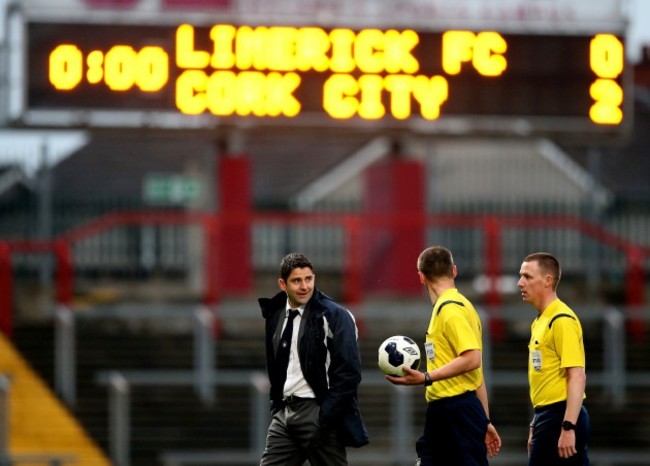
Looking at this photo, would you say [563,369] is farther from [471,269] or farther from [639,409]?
[471,269]

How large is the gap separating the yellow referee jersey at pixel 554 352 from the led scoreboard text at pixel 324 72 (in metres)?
10.4

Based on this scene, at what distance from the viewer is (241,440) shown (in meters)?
19.5

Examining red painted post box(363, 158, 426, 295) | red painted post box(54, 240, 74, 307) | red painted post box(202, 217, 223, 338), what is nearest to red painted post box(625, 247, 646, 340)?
red painted post box(363, 158, 426, 295)

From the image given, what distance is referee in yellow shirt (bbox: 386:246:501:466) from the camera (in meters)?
9.52

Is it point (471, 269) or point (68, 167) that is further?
point (68, 167)

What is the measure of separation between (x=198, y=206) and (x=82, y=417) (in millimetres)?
12443

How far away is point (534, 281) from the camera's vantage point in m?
9.70

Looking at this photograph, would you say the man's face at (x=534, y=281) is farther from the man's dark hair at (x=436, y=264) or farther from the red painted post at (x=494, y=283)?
the red painted post at (x=494, y=283)

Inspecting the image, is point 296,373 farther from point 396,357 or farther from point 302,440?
point 396,357

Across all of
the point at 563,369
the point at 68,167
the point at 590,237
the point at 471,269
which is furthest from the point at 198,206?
the point at 563,369

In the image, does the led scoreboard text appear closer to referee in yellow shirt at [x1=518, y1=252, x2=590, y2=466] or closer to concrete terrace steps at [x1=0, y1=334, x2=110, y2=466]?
concrete terrace steps at [x1=0, y1=334, x2=110, y2=466]

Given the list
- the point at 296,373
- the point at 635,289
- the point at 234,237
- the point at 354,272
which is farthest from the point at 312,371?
the point at 635,289

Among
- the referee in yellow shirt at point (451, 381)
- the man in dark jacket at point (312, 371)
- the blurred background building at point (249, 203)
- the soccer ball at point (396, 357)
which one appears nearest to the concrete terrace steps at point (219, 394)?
the blurred background building at point (249, 203)

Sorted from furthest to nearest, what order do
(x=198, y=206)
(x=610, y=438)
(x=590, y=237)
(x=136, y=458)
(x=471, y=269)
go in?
(x=198, y=206) → (x=471, y=269) → (x=590, y=237) → (x=610, y=438) → (x=136, y=458)
